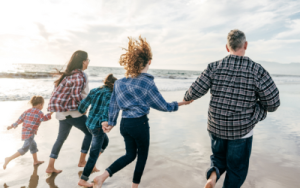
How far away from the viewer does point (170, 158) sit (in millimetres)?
3490

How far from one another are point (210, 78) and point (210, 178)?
1.10 metres

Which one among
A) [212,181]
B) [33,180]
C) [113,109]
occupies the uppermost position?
[113,109]

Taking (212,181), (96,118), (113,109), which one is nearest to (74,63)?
(96,118)

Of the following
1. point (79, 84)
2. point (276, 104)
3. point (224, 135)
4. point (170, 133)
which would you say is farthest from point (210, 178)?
point (170, 133)

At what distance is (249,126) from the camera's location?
1.95m

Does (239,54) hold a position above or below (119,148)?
above

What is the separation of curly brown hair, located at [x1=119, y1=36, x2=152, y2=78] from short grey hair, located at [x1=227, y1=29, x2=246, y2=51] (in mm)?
900

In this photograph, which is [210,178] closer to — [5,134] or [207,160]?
[207,160]

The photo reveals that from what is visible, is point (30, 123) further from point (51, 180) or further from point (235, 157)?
point (235, 157)

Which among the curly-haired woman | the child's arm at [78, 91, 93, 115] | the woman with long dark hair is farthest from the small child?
the curly-haired woman

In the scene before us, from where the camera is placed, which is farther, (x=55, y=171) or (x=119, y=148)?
(x=119, y=148)

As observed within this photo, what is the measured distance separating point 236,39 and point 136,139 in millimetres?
1517

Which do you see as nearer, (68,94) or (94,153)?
(94,153)

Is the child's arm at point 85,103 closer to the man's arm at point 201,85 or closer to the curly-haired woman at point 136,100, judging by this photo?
the curly-haired woman at point 136,100
